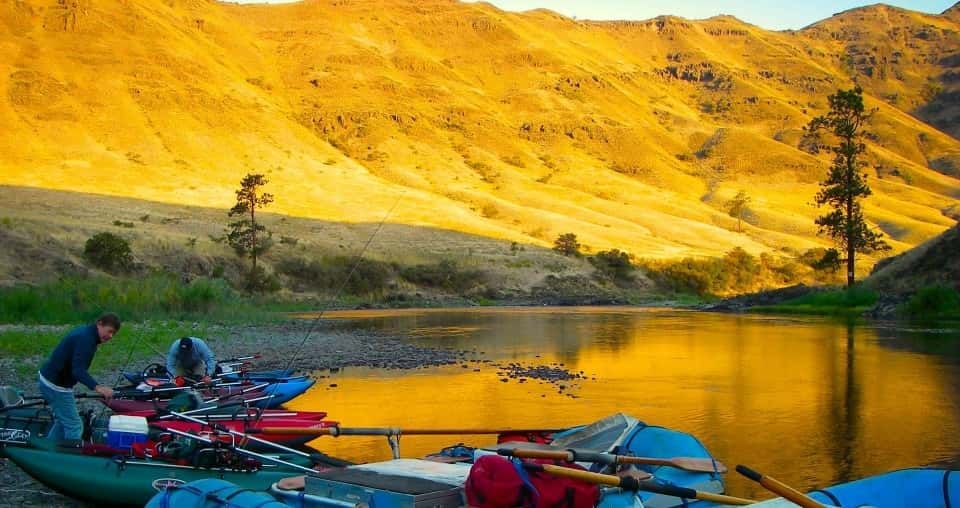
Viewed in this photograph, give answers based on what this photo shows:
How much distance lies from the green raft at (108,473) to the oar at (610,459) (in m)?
2.92

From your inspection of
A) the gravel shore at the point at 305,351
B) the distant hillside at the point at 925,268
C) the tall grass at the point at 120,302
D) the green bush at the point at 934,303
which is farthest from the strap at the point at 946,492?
the distant hillside at the point at 925,268

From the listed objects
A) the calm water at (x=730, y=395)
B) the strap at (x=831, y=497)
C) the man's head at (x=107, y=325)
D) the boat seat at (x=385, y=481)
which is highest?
the man's head at (x=107, y=325)

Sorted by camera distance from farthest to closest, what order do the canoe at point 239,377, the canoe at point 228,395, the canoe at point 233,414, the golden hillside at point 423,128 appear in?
1. the golden hillside at point 423,128
2. the canoe at point 239,377
3. the canoe at point 228,395
4. the canoe at point 233,414

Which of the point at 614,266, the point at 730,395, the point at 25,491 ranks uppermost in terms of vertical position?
the point at 614,266

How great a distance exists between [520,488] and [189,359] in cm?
1018

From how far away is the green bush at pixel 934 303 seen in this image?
1635 inches

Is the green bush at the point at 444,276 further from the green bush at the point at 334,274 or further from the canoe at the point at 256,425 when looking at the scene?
the canoe at the point at 256,425

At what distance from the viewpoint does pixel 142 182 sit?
89250 mm

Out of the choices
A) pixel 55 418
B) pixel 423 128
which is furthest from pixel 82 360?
pixel 423 128

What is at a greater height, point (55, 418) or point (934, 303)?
point (934, 303)

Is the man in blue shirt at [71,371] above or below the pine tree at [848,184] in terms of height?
below

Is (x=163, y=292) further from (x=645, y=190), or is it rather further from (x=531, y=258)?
(x=645, y=190)

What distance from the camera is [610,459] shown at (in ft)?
30.5

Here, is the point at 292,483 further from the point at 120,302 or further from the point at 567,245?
the point at 567,245
